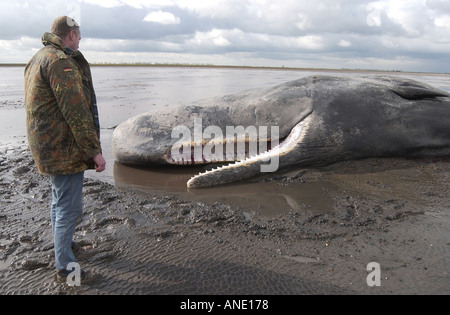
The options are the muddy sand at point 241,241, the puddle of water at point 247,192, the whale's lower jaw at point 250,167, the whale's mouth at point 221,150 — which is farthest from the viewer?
the whale's mouth at point 221,150

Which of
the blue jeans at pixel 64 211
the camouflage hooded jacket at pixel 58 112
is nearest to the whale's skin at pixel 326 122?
the blue jeans at pixel 64 211

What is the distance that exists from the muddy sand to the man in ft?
1.86

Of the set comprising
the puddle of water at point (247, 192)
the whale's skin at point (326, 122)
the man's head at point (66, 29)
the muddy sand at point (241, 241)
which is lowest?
the muddy sand at point (241, 241)

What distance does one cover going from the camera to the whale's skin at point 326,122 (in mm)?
6270

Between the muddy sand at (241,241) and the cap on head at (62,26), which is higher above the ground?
the cap on head at (62,26)

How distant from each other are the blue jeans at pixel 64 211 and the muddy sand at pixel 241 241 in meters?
0.24

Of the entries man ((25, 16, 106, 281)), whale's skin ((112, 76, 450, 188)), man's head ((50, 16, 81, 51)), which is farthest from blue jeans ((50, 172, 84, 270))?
whale's skin ((112, 76, 450, 188))

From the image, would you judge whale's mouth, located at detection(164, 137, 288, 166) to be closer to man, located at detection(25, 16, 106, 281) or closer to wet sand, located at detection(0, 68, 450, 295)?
wet sand, located at detection(0, 68, 450, 295)

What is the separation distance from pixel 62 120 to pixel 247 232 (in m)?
2.36

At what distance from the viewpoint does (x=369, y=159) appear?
6.46 meters

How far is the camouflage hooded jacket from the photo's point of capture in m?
3.05

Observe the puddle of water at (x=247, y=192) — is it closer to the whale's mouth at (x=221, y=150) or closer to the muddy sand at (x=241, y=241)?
the muddy sand at (x=241, y=241)

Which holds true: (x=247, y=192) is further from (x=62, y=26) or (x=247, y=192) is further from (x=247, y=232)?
(x=62, y=26)

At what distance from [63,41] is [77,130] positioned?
2.93ft
